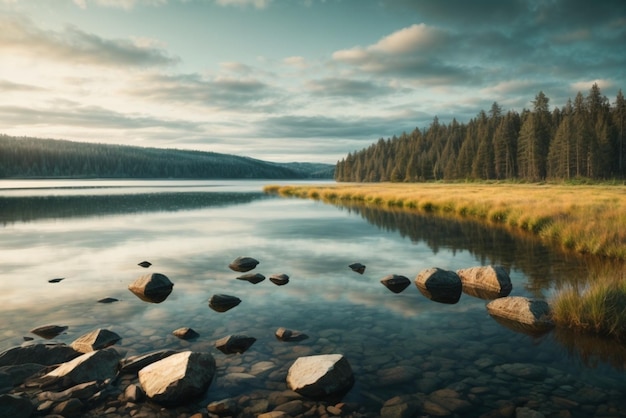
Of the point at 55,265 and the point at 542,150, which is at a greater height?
the point at 542,150

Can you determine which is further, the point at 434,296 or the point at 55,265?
the point at 55,265

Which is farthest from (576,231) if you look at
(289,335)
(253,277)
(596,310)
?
(289,335)

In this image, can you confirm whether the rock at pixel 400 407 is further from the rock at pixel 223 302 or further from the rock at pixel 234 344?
the rock at pixel 223 302

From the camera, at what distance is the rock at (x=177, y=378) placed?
593cm

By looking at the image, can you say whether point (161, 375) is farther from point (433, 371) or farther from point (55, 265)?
point (55, 265)

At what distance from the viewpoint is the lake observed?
20.4ft

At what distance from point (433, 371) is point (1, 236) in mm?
28369

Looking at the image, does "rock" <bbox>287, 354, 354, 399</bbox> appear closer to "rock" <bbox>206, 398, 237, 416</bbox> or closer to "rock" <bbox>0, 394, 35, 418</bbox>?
"rock" <bbox>206, 398, 237, 416</bbox>

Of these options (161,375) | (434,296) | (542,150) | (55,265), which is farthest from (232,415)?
(542,150)

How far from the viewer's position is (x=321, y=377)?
242 inches

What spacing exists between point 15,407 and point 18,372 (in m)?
1.49

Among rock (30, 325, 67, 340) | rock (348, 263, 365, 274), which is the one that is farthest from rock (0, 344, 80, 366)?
rock (348, 263, 365, 274)

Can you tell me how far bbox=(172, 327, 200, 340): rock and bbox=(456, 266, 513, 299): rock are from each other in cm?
791

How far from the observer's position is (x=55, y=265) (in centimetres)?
→ 1661
